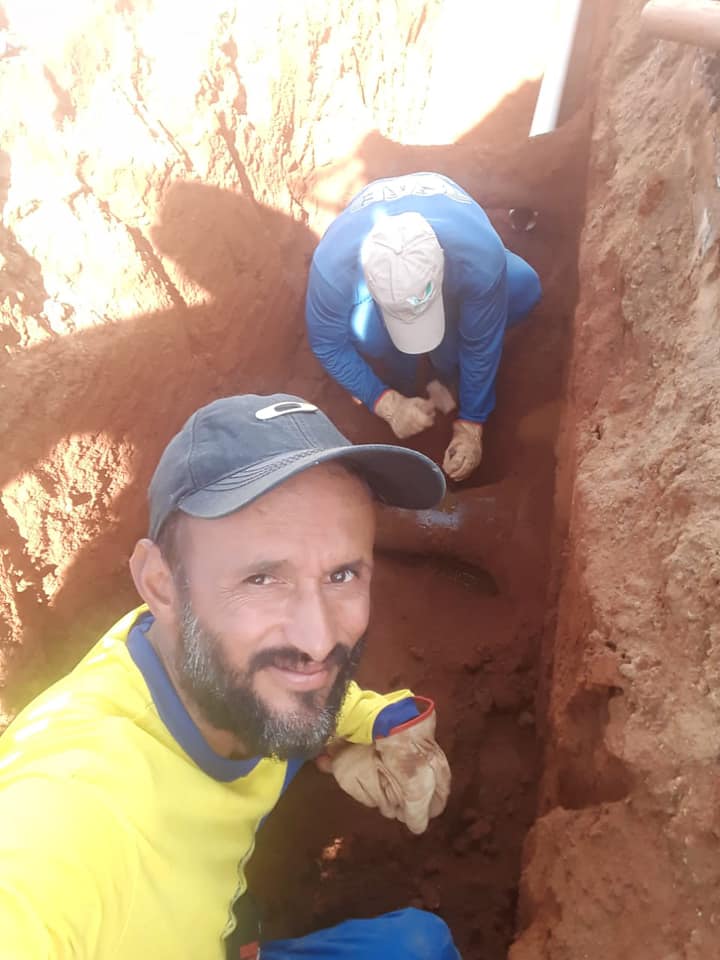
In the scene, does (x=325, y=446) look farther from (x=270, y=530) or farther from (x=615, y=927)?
(x=615, y=927)

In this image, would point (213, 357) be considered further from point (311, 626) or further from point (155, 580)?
point (311, 626)

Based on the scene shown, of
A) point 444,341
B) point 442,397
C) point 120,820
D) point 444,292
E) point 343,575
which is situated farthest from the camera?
point 442,397

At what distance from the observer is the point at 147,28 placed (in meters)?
2.62

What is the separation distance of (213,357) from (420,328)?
91 centimetres

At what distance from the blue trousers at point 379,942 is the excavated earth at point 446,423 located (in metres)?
0.25

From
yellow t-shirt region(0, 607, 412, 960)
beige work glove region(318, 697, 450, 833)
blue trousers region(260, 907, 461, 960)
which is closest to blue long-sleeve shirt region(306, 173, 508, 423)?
beige work glove region(318, 697, 450, 833)

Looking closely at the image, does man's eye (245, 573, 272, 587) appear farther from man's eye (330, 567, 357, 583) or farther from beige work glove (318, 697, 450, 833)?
beige work glove (318, 697, 450, 833)

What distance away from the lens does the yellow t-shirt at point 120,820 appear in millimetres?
1029

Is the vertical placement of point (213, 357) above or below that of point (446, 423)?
above

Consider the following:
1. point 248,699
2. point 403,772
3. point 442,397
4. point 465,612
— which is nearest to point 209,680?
point 248,699

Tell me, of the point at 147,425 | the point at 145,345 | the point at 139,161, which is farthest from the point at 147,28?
the point at 147,425

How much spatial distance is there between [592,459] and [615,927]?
114 cm

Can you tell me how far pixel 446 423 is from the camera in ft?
11.1

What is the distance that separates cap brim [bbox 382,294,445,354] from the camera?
263cm
